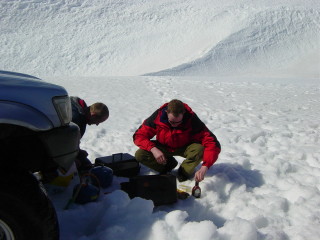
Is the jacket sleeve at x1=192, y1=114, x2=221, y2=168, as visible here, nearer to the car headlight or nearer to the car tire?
the car headlight

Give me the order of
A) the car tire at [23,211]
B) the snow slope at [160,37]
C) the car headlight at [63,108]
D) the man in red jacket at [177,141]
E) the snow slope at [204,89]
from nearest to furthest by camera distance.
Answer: the car tire at [23,211] → the car headlight at [63,108] → the snow slope at [204,89] → the man in red jacket at [177,141] → the snow slope at [160,37]

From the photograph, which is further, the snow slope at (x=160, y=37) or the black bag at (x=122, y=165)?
the snow slope at (x=160, y=37)

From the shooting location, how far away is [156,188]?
302 cm

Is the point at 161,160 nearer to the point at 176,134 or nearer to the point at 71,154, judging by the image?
the point at 176,134

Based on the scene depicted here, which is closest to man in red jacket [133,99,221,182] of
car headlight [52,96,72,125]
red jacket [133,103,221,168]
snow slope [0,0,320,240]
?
red jacket [133,103,221,168]

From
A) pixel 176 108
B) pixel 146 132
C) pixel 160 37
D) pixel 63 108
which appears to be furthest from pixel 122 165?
pixel 160 37

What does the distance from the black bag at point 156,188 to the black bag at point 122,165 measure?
55 cm

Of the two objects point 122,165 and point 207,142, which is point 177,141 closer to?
point 207,142

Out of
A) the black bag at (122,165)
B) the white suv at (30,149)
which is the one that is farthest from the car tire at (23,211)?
the black bag at (122,165)

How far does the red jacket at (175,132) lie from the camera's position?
3504 mm

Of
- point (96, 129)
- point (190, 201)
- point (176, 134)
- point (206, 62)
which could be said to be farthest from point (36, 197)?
point (206, 62)

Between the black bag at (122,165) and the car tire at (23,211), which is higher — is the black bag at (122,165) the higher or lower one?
the lower one

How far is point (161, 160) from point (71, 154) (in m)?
1.41

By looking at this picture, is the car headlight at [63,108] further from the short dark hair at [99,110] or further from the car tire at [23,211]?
the short dark hair at [99,110]
